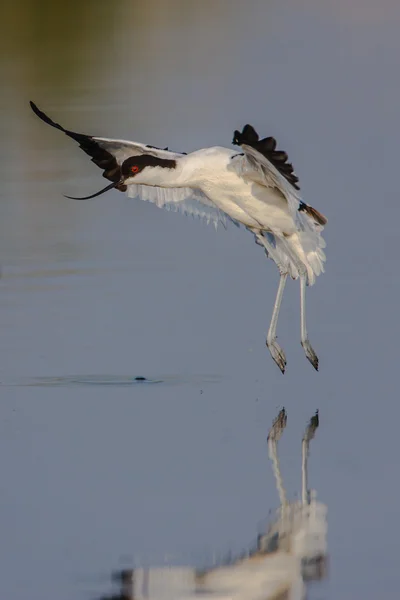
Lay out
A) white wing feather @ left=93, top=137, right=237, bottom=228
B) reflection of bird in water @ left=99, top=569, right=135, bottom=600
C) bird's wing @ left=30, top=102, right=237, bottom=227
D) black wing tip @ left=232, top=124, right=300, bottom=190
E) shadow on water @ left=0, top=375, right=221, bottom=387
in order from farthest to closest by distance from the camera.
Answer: white wing feather @ left=93, top=137, right=237, bottom=228 < bird's wing @ left=30, top=102, right=237, bottom=227 < shadow on water @ left=0, top=375, right=221, bottom=387 < black wing tip @ left=232, top=124, right=300, bottom=190 < reflection of bird in water @ left=99, top=569, right=135, bottom=600

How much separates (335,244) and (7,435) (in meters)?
5.62

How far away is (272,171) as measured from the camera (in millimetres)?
10523

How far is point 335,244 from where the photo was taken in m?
14.1

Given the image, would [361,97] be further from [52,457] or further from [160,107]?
[52,457]

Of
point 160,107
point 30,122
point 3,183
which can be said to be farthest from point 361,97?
point 3,183

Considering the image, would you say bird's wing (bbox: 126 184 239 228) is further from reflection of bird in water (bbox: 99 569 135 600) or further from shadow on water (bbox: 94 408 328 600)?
reflection of bird in water (bbox: 99 569 135 600)

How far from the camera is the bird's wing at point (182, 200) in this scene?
1227cm

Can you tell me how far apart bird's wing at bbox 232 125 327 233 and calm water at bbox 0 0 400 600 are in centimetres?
78

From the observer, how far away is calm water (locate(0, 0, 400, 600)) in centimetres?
759

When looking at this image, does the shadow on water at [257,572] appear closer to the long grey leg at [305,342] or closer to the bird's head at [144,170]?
the long grey leg at [305,342]

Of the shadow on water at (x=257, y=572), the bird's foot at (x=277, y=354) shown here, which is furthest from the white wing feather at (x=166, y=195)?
the shadow on water at (x=257, y=572)

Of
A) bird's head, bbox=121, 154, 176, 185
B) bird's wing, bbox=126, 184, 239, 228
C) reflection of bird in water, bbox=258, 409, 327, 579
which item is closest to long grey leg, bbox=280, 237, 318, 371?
bird's wing, bbox=126, 184, 239, 228

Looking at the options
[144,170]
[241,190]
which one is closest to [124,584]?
[241,190]

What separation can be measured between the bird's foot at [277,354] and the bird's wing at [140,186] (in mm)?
1979
